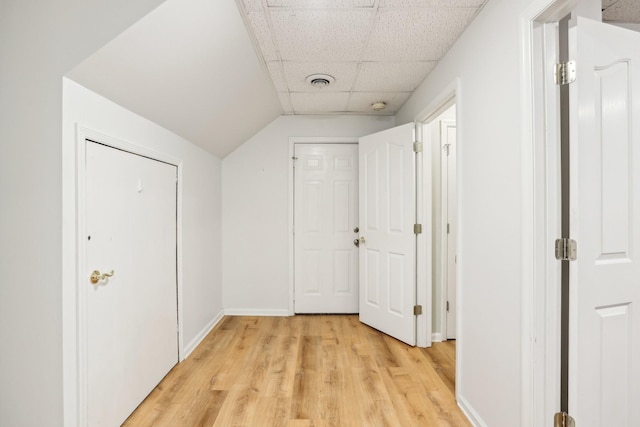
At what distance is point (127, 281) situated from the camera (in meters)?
1.78

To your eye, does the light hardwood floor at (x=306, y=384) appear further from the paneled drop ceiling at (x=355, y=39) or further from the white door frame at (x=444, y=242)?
the paneled drop ceiling at (x=355, y=39)

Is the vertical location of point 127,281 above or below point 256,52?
below

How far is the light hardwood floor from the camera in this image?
69.7 inches

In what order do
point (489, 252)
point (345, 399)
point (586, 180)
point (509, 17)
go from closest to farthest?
1. point (586, 180)
2. point (509, 17)
3. point (489, 252)
4. point (345, 399)

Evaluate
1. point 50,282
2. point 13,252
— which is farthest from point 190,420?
point 13,252

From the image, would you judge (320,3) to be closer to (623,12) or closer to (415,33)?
(415,33)

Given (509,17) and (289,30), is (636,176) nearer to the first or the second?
(509,17)

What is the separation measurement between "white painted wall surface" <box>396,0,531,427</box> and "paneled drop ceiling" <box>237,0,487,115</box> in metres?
0.22

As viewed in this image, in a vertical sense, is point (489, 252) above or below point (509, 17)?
below

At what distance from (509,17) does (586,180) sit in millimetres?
846

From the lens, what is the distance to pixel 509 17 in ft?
4.62

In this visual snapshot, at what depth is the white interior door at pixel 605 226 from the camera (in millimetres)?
1158

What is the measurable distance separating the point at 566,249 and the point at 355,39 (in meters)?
1.65

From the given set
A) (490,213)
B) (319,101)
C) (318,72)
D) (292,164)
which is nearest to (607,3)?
(490,213)
